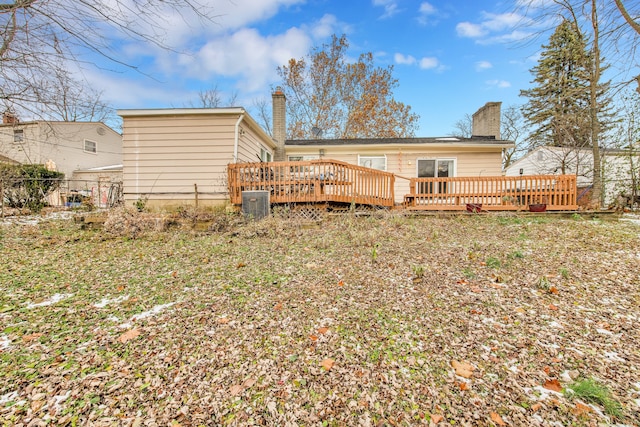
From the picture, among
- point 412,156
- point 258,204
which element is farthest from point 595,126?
point 258,204

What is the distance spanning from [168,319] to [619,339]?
11.8ft

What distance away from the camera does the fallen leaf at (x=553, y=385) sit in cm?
162

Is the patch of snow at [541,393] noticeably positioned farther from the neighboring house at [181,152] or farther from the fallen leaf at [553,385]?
the neighboring house at [181,152]

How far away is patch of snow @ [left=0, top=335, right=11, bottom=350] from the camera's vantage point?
6.56ft

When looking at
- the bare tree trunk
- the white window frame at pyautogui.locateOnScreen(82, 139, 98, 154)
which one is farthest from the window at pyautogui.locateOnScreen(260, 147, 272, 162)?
the white window frame at pyautogui.locateOnScreen(82, 139, 98, 154)

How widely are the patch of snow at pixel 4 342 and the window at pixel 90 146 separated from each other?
848 inches

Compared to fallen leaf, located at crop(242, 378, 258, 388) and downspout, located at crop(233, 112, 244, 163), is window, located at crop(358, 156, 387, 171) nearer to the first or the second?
downspout, located at crop(233, 112, 244, 163)

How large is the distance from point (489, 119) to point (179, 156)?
1257 centimetres

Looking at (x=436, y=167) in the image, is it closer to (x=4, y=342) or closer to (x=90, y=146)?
(x=4, y=342)

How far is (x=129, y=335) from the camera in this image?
2180 millimetres

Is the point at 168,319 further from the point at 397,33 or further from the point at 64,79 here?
the point at 397,33

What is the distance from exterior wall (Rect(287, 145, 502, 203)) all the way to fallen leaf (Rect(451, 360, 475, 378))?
392 inches

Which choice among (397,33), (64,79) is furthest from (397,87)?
(64,79)

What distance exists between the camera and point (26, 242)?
5.00 m
